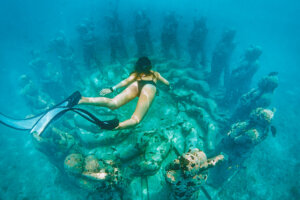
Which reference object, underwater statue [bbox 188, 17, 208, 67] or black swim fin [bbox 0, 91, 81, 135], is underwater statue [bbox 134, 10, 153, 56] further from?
black swim fin [bbox 0, 91, 81, 135]

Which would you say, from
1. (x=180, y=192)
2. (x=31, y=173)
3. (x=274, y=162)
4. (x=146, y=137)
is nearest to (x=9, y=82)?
(x=31, y=173)

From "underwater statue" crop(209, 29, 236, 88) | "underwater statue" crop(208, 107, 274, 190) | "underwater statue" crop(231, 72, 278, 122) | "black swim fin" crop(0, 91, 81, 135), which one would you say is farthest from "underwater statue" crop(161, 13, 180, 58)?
"black swim fin" crop(0, 91, 81, 135)

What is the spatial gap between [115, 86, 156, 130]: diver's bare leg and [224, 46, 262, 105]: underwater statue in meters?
7.12

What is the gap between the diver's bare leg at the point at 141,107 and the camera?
138 inches

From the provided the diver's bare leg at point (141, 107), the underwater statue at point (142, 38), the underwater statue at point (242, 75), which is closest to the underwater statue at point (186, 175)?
the diver's bare leg at point (141, 107)

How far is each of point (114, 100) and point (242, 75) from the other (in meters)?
9.03

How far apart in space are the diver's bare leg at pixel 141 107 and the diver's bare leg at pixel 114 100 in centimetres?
38

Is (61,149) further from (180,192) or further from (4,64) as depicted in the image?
(4,64)

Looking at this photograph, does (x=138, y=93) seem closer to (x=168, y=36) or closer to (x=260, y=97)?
(x=260, y=97)

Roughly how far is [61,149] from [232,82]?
10.5 metres

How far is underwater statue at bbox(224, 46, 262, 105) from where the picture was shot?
918cm

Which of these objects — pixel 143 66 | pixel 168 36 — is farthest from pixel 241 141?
pixel 168 36

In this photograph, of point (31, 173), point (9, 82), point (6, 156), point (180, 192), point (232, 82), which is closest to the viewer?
point (180, 192)

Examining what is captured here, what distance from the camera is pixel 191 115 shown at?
611 centimetres
